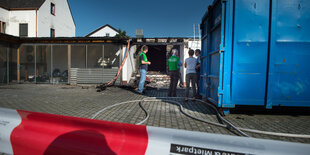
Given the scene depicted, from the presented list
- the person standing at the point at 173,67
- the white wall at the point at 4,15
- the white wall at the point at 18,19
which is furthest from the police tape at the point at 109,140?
the white wall at the point at 4,15

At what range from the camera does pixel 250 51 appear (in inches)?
147

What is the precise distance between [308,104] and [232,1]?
121 inches

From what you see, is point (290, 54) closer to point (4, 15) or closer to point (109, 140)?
point (109, 140)

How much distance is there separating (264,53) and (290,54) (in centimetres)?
58

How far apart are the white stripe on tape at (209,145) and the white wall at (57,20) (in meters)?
21.7

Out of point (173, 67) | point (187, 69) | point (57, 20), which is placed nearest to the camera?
point (187, 69)

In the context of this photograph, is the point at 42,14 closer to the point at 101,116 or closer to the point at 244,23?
the point at 101,116

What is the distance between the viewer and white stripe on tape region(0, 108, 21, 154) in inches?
61.2

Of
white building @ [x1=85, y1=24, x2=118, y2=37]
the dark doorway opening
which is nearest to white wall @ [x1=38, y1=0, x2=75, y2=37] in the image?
the dark doorway opening

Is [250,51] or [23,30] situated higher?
[23,30]

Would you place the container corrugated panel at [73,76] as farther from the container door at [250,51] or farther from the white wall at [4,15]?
the white wall at [4,15]

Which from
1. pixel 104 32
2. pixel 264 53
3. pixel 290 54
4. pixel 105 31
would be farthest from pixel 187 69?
pixel 105 31

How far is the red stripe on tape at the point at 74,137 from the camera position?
1305 mm

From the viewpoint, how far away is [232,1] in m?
3.73
